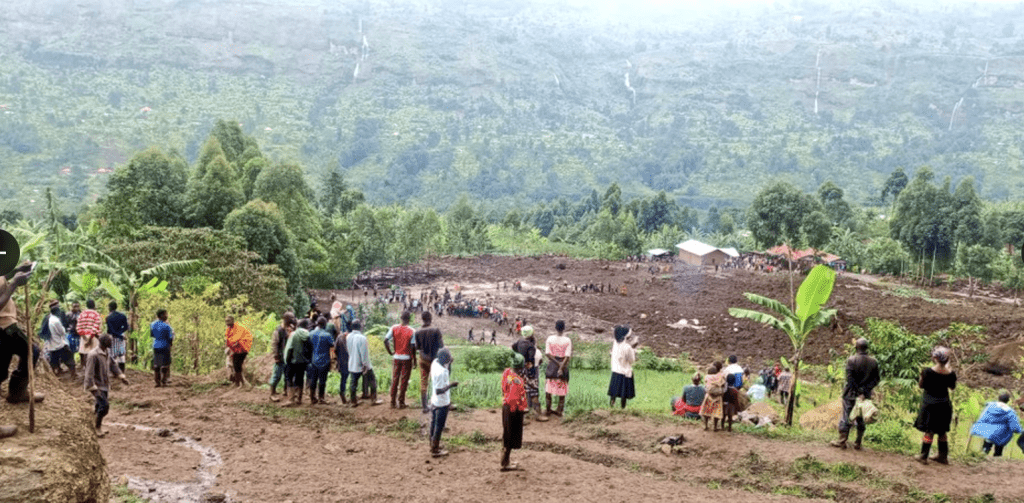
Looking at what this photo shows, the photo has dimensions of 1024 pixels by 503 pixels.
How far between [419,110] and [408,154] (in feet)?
108

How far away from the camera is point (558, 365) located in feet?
37.2

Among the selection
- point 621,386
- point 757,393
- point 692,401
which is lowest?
point 757,393

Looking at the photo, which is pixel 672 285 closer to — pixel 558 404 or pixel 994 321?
pixel 994 321

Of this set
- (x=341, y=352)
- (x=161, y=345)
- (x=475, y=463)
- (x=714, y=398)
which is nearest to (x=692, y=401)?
(x=714, y=398)

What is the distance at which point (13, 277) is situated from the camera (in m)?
5.84

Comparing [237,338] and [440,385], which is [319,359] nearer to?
[237,338]

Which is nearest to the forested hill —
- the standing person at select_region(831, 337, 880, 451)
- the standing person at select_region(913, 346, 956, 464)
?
the standing person at select_region(831, 337, 880, 451)

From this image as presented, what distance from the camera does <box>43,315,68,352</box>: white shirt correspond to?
11961mm

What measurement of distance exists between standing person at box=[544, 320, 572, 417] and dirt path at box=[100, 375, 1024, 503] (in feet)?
1.60

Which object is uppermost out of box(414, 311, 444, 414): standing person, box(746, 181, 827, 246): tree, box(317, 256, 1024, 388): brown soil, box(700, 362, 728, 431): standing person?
box(746, 181, 827, 246): tree

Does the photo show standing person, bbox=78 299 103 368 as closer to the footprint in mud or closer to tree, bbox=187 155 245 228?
the footprint in mud

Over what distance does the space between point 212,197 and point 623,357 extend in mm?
23287

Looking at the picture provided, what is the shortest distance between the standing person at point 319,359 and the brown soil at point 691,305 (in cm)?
1527

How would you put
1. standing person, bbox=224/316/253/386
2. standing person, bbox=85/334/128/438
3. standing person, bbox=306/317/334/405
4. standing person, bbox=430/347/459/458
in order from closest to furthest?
1. standing person, bbox=430/347/459/458
2. standing person, bbox=85/334/128/438
3. standing person, bbox=306/317/334/405
4. standing person, bbox=224/316/253/386
